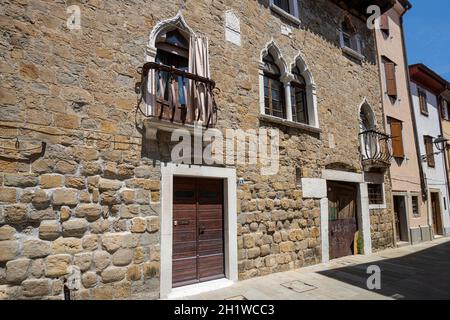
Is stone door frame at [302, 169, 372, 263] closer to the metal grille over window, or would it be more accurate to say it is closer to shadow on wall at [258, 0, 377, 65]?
the metal grille over window

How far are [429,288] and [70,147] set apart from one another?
6.59 m

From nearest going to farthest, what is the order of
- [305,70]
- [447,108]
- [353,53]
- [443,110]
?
[305,70], [353,53], [443,110], [447,108]

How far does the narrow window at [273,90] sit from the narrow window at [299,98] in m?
0.49

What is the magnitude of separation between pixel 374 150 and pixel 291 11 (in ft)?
16.1

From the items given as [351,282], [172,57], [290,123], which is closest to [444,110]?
[290,123]

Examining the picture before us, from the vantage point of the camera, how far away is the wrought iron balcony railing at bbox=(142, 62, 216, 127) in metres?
5.18

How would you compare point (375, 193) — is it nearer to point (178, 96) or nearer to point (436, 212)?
point (436, 212)

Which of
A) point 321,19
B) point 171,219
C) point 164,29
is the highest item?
point 321,19

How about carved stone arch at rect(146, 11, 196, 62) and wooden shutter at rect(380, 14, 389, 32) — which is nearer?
carved stone arch at rect(146, 11, 196, 62)

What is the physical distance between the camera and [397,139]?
11477 millimetres

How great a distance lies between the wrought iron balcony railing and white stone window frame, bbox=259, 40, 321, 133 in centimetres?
168

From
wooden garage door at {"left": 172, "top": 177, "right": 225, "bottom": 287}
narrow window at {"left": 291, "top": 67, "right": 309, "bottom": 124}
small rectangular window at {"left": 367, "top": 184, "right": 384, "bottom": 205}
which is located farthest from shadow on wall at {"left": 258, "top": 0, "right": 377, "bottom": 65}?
wooden garage door at {"left": 172, "top": 177, "right": 225, "bottom": 287}

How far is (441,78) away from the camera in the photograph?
579 inches

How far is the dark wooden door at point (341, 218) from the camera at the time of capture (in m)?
8.25
